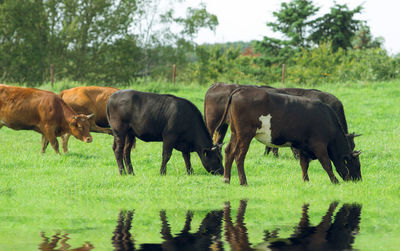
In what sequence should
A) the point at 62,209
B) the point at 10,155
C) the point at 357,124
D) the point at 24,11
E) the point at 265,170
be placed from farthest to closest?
1. the point at 24,11
2. the point at 357,124
3. the point at 10,155
4. the point at 265,170
5. the point at 62,209

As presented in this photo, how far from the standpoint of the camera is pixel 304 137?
10.3 m

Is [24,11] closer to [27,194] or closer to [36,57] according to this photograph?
[36,57]

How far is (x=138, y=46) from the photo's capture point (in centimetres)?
4938

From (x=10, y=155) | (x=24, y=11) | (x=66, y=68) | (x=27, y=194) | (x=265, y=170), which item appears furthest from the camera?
(x=66, y=68)

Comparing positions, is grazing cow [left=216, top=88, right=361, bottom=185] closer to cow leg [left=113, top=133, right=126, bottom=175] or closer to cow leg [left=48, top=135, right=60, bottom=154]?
cow leg [left=113, top=133, right=126, bottom=175]

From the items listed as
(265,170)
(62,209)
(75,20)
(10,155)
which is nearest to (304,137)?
(265,170)

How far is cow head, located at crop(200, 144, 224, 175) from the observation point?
1145 cm

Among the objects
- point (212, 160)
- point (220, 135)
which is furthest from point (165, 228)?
point (220, 135)

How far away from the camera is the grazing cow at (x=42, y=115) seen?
1397 cm

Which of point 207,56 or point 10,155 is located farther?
point 207,56

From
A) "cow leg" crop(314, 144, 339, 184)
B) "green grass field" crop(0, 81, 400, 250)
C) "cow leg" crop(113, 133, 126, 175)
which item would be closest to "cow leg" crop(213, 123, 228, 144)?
"green grass field" crop(0, 81, 400, 250)

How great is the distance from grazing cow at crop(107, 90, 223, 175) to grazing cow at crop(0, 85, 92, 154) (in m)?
2.64

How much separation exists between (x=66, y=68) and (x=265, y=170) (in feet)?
114

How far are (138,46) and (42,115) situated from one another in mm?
35842
